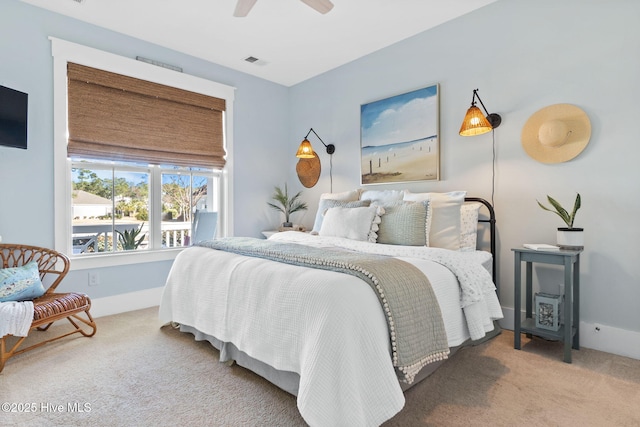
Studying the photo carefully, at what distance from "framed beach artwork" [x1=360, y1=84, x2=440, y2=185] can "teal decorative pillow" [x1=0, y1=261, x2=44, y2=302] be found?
10.2ft

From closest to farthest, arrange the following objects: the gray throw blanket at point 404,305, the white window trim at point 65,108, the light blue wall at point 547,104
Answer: the gray throw blanket at point 404,305
the light blue wall at point 547,104
the white window trim at point 65,108

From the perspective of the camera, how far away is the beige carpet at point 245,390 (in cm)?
167

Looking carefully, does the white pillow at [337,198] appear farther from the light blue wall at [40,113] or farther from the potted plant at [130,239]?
the potted plant at [130,239]

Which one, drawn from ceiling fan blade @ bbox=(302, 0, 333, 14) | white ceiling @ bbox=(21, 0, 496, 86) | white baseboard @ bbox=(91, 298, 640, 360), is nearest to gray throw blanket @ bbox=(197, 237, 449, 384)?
white baseboard @ bbox=(91, 298, 640, 360)

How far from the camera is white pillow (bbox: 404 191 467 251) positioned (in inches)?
108

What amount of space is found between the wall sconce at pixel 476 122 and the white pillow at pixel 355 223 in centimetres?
98

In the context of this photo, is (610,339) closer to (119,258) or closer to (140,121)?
(119,258)

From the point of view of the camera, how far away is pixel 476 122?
2.80 meters

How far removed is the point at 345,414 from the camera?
4.33 feet

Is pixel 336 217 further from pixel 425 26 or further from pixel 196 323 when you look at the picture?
pixel 425 26

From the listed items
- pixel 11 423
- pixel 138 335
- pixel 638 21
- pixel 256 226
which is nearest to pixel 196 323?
pixel 138 335

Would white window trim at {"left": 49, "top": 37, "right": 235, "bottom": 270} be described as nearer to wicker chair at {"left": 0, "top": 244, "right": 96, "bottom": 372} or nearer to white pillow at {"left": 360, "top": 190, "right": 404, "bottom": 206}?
wicker chair at {"left": 0, "top": 244, "right": 96, "bottom": 372}

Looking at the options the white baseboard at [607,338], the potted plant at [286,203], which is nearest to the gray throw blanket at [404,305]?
the white baseboard at [607,338]

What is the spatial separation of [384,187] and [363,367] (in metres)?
2.61
